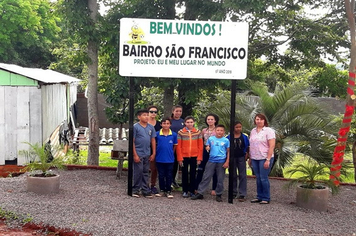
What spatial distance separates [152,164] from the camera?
25.6ft

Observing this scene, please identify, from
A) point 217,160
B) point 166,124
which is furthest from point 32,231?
point 217,160

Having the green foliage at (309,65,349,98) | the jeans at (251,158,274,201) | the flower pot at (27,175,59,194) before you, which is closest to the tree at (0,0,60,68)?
the green foliage at (309,65,349,98)

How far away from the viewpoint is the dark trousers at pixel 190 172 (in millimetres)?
7513

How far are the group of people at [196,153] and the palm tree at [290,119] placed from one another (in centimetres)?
225

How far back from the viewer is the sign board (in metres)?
7.27

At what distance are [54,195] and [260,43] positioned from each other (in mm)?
6216

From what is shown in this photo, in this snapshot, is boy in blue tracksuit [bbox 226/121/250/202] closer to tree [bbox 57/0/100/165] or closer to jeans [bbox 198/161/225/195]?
jeans [bbox 198/161/225/195]

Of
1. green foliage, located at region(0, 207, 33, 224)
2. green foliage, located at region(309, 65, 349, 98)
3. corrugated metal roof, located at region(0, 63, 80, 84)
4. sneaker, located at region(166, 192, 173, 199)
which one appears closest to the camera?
green foliage, located at region(0, 207, 33, 224)

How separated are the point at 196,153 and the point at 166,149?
498mm

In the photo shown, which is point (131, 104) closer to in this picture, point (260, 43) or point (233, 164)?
point (233, 164)

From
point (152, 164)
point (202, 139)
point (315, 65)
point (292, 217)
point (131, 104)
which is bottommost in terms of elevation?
point (292, 217)

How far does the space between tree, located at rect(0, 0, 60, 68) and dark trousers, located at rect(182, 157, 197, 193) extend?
22340mm

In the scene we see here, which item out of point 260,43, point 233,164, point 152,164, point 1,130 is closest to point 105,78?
point 1,130

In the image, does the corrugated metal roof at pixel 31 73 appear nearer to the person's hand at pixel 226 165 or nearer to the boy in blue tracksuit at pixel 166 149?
the boy in blue tracksuit at pixel 166 149
